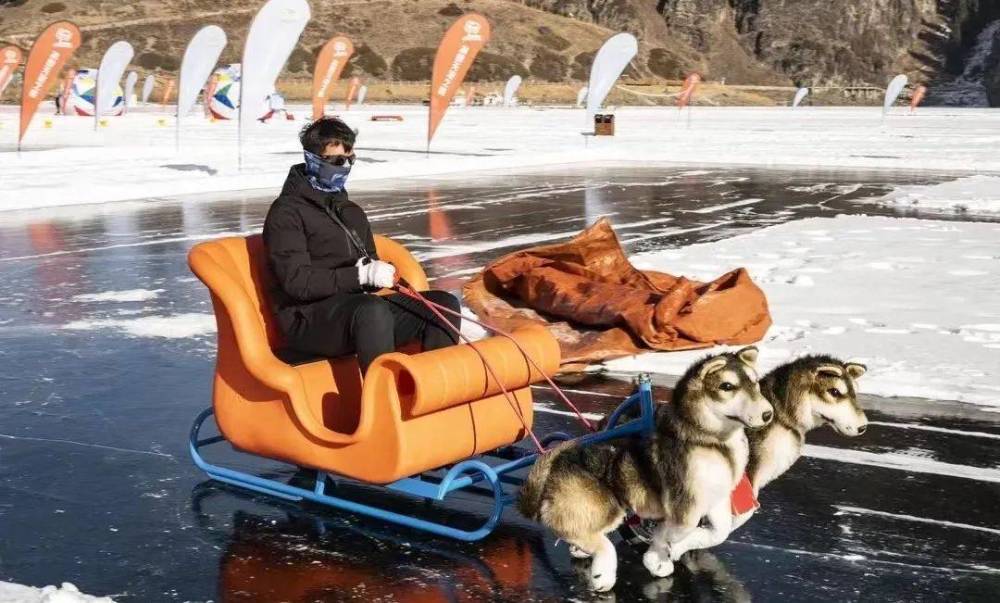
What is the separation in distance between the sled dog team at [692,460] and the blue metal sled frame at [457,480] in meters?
0.09

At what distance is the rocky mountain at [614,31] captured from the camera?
115 meters

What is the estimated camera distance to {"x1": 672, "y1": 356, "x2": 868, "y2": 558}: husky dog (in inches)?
172

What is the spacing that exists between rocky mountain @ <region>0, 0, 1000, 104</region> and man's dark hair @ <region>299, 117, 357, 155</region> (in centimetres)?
10687

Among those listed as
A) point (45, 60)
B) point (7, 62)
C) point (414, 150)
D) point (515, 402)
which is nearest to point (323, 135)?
point (515, 402)

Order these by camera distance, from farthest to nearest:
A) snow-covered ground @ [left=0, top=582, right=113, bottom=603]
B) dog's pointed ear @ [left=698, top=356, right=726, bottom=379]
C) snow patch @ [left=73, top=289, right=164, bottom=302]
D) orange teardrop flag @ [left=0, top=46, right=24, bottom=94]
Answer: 1. orange teardrop flag @ [left=0, top=46, right=24, bottom=94]
2. snow patch @ [left=73, top=289, right=164, bottom=302]
3. snow-covered ground @ [left=0, top=582, right=113, bottom=603]
4. dog's pointed ear @ [left=698, top=356, right=726, bottom=379]

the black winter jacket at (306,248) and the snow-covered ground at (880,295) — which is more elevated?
the black winter jacket at (306,248)

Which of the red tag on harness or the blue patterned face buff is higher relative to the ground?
the blue patterned face buff

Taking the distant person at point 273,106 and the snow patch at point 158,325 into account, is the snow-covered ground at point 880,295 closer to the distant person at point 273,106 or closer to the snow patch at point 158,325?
the snow patch at point 158,325

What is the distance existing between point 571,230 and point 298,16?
933 centimetres

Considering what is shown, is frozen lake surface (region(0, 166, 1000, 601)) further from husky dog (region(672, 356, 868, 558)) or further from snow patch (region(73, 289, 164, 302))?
husky dog (region(672, 356, 868, 558))

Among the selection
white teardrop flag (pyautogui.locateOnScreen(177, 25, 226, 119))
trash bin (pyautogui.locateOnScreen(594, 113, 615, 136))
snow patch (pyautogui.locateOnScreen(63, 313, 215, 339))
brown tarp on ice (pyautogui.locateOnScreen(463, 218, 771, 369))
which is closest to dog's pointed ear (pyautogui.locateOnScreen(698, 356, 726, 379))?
brown tarp on ice (pyautogui.locateOnScreen(463, 218, 771, 369))

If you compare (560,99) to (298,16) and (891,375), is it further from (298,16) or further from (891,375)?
(891,375)

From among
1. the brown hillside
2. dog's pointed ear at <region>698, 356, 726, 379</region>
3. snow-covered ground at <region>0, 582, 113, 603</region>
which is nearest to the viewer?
dog's pointed ear at <region>698, 356, 726, 379</region>

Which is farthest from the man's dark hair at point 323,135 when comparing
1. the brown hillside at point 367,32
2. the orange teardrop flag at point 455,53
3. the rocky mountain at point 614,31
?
the rocky mountain at point 614,31
